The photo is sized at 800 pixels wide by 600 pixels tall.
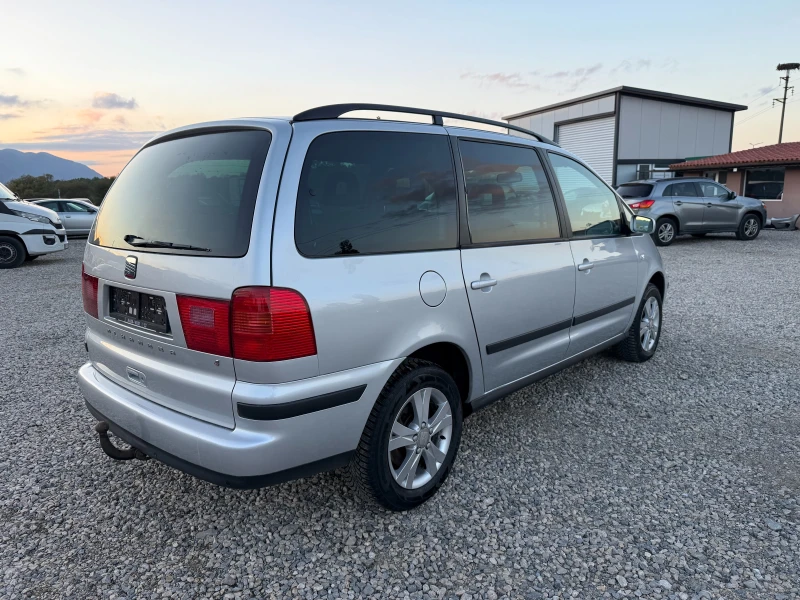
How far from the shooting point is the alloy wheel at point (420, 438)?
2.58 metres

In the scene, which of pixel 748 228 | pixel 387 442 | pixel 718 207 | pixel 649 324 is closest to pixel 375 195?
pixel 387 442

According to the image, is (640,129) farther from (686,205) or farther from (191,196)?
Answer: (191,196)

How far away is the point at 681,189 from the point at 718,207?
150 centimetres

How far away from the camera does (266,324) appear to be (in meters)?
2.03

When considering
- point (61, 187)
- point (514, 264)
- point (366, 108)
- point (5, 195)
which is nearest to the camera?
point (366, 108)

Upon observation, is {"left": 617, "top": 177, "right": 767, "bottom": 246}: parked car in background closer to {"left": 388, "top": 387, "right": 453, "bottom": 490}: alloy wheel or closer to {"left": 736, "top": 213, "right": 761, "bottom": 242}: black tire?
{"left": 736, "top": 213, "right": 761, "bottom": 242}: black tire

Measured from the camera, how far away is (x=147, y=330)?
7.80ft

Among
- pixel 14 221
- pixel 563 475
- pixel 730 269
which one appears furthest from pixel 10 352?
pixel 730 269

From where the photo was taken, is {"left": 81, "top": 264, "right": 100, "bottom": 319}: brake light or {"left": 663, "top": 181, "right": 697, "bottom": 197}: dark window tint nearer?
{"left": 81, "top": 264, "right": 100, "bottom": 319}: brake light

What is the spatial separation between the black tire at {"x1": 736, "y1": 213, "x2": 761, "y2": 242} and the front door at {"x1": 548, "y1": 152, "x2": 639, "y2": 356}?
1352cm

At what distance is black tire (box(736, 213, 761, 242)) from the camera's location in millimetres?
15367

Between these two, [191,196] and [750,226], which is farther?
[750,226]

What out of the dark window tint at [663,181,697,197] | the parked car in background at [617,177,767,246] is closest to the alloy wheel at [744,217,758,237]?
the parked car in background at [617,177,767,246]

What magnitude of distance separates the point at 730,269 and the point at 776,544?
9.50 meters
